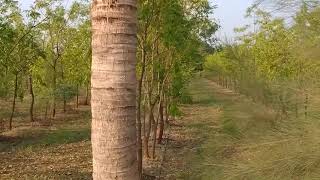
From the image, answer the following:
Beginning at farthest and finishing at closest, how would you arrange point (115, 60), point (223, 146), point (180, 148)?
point (180, 148) < point (223, 146) < point (115, 60)

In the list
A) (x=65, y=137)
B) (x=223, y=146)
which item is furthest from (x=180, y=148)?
(x=223, y=146)

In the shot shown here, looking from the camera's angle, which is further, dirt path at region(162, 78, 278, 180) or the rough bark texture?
dirt path at region(162, 78, 278, 180)

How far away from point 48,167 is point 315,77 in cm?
795

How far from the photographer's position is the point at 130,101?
2684mm

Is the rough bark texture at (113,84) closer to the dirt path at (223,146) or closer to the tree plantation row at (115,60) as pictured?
the tree plantation row at (115,60)

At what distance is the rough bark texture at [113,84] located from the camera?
260cm

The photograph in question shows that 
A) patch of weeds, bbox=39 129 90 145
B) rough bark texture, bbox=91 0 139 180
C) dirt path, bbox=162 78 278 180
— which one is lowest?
patch of weeds, bbox=39 129 90 145

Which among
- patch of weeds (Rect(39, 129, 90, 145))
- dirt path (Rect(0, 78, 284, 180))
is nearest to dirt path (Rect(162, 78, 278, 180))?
dirt path (Rect(0, 78, 284, 180))

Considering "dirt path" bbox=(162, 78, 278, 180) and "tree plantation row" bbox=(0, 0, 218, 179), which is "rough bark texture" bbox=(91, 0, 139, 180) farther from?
"dirt path" bbox=(162, 78, 278, 180)

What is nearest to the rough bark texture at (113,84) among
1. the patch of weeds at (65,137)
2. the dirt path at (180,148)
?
the dirt path at (180,148)

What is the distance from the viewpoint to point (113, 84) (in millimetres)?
2619

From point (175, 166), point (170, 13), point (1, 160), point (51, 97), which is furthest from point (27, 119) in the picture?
point (170, 13)

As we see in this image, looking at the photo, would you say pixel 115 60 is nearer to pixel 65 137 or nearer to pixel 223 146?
pixel 223 146

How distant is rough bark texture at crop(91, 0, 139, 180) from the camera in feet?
8.52
